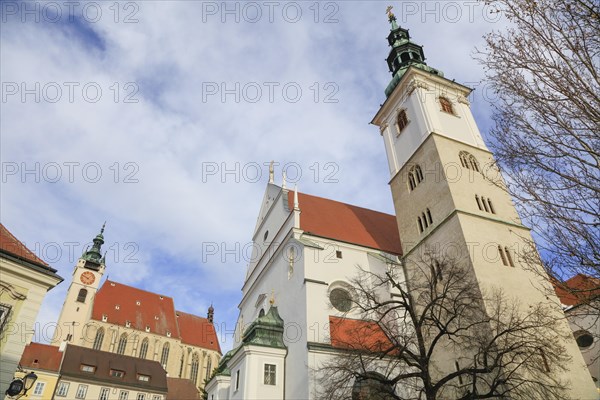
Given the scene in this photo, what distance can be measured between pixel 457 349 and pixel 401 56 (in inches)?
754

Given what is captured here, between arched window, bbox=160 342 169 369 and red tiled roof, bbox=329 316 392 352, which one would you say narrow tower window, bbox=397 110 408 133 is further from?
arched window, bbox=160 342 169 369

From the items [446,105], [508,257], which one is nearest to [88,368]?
[508,257]

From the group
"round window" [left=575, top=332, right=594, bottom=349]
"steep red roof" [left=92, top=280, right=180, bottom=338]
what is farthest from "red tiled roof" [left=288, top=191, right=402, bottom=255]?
"steep red roof" [left=92, top=280, right=180, bottom=338]

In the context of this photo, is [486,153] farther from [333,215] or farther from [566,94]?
[566,94]

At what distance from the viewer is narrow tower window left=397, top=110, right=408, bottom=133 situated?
22834mm

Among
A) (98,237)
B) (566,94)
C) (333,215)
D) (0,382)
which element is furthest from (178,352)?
(566,94)

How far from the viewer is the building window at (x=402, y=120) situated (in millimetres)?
22844

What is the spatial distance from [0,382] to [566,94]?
45.4ft

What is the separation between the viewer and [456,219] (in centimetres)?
1605

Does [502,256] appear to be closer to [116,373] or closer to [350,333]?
[350,333]

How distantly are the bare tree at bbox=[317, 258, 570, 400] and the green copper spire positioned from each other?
48803mm

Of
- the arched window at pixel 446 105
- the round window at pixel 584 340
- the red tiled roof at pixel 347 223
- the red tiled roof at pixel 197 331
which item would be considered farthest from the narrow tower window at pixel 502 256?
the red tiled roof at pixel 197 331

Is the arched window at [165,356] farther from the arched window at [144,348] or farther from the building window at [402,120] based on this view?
the building window at [402,120]

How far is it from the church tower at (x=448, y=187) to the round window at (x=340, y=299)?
12.4 feet
